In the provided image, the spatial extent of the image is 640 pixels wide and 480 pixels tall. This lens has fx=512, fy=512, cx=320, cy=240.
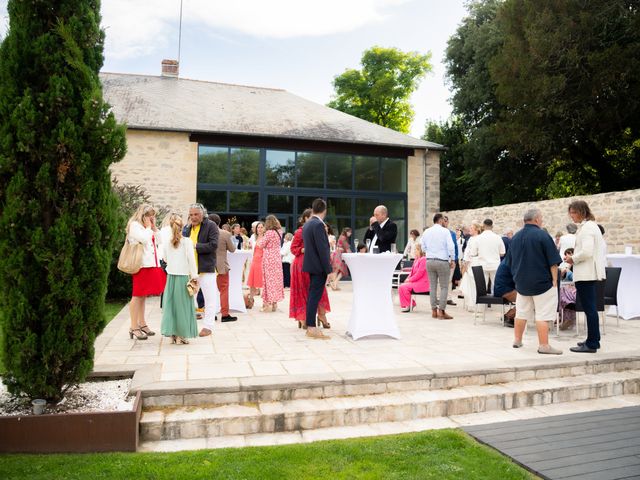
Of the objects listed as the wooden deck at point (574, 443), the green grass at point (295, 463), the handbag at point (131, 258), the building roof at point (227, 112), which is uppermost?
the building roof at point (227, 112)

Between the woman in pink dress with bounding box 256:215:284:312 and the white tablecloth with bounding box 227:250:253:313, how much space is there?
333mm

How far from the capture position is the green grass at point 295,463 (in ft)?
10.6

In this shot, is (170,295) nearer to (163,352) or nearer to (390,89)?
(163,352)

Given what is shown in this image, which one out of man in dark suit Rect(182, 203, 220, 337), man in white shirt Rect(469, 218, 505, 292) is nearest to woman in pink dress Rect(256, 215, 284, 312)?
man in dark suit Rect(182, 203, 220, 337)

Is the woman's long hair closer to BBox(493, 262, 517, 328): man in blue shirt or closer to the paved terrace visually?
the paved terrace

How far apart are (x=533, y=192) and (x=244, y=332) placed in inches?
899

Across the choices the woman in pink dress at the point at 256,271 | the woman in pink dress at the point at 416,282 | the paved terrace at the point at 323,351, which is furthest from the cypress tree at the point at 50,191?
the woman in pink dress at the point at 416,282

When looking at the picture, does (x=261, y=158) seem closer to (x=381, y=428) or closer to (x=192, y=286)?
(x=192, y=286)

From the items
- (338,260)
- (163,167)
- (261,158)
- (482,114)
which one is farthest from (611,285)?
(482,114)

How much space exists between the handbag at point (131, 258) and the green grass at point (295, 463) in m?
3.08

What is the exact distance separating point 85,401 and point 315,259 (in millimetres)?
3258

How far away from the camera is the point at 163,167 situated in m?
18.7

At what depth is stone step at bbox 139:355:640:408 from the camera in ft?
13.9

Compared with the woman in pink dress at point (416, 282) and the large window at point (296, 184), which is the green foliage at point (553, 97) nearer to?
the large window at point (296, 184)
